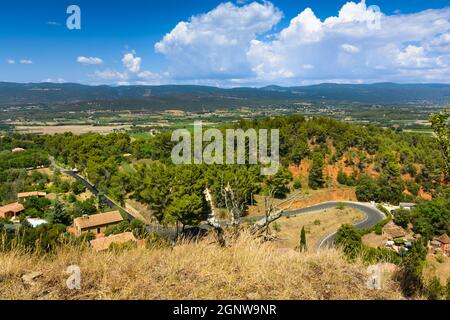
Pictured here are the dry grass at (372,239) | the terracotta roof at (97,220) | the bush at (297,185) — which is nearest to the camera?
the terracotta roof at (97,220)

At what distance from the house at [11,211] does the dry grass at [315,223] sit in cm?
2361

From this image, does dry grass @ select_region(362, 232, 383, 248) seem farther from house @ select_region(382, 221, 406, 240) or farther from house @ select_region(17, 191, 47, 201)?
house @ select_region(17, 191, 47, 201)

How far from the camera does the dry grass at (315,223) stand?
2592 cm

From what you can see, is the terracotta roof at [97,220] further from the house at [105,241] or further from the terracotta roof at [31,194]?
the house at [105,241]

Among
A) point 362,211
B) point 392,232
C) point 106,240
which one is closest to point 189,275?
point 106,240

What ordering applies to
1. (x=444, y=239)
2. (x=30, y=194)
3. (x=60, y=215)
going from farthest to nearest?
(x=30, y=194)
(x=444, y=239)
(x=60, y=215)

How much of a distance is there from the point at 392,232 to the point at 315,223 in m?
6.77

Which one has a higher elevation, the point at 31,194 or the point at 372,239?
the point at 31,194

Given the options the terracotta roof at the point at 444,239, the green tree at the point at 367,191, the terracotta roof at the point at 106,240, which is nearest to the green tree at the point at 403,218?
the terracotta roof at the point at 444,239

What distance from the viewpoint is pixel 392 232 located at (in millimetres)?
29078

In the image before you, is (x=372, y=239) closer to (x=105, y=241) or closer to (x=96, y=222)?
(x=96, y=222)

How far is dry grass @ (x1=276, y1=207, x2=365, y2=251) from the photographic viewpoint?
25.9m

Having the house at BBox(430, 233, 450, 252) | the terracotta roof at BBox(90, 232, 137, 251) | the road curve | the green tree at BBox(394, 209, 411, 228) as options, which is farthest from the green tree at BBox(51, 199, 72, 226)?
the house at BBox(430, 233, 450, 252)
